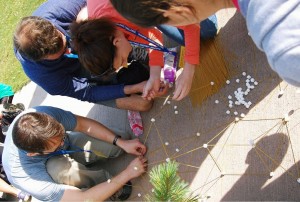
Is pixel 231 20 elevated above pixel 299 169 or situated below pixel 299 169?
above

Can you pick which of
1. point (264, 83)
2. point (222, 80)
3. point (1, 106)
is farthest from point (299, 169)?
point (1, 106)

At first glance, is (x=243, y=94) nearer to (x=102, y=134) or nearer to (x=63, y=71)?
(x=102, y=134)

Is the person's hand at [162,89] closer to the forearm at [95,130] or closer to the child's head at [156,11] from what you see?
the forearm at [95,130]

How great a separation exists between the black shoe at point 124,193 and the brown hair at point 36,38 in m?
0.80

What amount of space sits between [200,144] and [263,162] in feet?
1.13

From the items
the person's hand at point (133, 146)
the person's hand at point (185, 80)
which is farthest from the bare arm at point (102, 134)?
the person's hand at point (185, 80)

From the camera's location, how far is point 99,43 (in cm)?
149

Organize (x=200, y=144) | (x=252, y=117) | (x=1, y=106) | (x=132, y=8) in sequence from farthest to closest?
(x=1, y=106) → (x=200, y=144) → (x=252, y=117) → (x=132, y=8)

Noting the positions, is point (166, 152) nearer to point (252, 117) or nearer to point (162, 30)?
point (252, 117)

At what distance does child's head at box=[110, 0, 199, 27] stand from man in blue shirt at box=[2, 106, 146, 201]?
3.20ft

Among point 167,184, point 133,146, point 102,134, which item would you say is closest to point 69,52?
point 102,134

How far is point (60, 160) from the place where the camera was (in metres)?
1.86

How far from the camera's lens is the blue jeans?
180cm

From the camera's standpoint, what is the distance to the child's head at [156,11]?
792 mm
